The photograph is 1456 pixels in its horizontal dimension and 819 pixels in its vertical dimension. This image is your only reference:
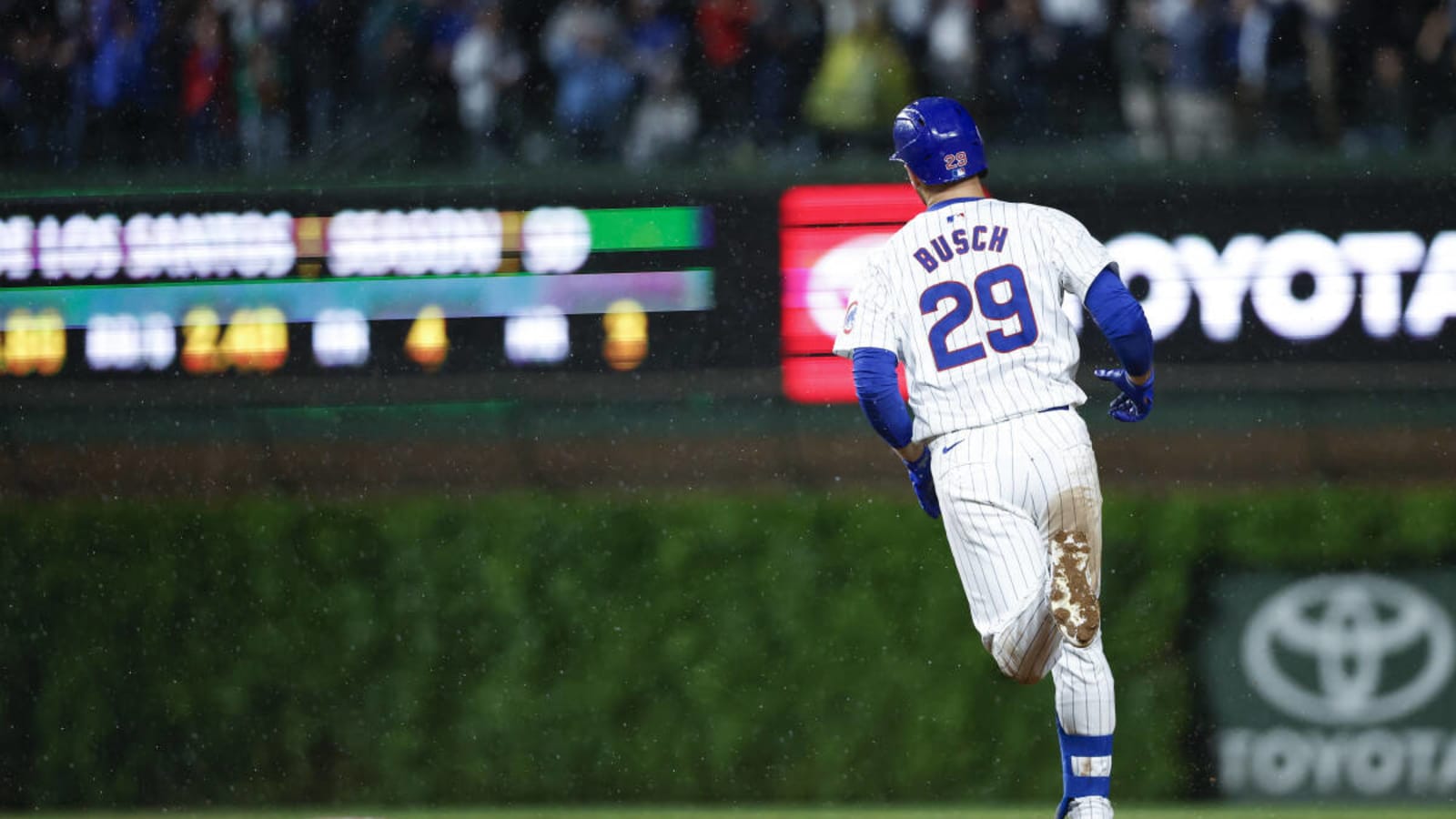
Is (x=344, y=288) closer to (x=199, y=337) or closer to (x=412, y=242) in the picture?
(x=412, y=242)

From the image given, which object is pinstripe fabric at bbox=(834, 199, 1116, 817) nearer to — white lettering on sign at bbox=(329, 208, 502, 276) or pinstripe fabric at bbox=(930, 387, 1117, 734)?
pinstripe fabric at bbox=(930, 387, 1117, 734)

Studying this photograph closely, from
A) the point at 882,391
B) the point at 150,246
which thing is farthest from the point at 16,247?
the point at 882,391

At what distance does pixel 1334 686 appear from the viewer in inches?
310

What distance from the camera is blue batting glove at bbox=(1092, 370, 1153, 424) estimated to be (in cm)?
529

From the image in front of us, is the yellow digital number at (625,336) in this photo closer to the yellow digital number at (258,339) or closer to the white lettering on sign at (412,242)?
the white lettering on sign at (412,242)

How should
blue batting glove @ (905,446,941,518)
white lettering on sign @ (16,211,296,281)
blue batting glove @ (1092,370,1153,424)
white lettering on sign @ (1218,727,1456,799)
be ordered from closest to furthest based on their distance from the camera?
1. blue batting glove @ (1092,370,1153,424)
2. blue batting glove @ (905,446,941,518)
3. white lettering on sign @ (1218,727,1456,799)
4. white lettering on sign @ (16,211,296,281)

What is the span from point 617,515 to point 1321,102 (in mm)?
4225

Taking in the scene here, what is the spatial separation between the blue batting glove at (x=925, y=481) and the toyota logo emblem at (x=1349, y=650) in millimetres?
2881

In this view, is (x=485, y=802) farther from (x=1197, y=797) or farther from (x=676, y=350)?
(x=1197, y=797)

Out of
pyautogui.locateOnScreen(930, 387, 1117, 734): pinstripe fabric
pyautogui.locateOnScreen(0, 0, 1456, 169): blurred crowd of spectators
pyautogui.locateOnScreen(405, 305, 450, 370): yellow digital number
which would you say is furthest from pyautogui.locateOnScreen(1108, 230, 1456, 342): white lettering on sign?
pyautogui.locateOnScreen(930, 387, 1117, 734): pinstripe fabric

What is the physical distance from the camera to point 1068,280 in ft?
17.0

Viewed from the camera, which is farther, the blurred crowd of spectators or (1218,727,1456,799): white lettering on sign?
the blurred crowd of spectators

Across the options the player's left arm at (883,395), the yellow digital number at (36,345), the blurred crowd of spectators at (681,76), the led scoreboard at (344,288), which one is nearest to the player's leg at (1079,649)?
the player's left arm at (883,395)

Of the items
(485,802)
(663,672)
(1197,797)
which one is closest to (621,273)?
(663,672)
